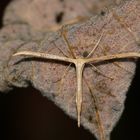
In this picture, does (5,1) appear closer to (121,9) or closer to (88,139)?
(88,139)

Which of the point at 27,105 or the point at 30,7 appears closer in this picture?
the point at 30,7

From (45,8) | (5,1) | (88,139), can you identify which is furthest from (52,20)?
(88,139)

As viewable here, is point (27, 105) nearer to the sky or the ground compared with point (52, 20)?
nearer to the ground

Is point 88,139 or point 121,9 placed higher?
point 121,9

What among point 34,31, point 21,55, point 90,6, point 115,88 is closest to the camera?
point 115,88

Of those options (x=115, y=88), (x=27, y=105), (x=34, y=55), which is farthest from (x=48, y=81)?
(x=27, y=105)

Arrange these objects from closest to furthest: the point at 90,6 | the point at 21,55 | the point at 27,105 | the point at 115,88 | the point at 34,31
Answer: the point at 115,88 → the point at 21,55 → the point at 34,31 → the point at 90,6 → the point at 27,105

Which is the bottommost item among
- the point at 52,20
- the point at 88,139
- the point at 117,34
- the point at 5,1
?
the point at 88,139

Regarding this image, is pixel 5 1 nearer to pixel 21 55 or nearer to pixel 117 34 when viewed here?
pixel 21 55

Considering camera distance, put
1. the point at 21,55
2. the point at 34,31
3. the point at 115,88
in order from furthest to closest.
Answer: the point at 34,31 → the point at 21,55 → the point at 115,88
